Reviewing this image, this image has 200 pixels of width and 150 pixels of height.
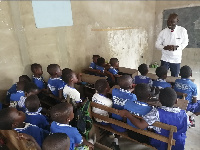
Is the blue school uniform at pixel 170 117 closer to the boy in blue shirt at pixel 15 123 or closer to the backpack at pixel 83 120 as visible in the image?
the backpack at pixel 83 120

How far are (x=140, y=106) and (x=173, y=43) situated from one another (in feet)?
8.13

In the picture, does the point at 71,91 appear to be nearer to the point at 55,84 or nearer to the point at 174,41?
the point at 55,84

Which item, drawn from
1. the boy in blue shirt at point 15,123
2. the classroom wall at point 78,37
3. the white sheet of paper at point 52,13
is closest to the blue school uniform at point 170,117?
the boy in blue shirt at point 15,123

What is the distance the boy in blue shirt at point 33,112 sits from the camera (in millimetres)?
1969

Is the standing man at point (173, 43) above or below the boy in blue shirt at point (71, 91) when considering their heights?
above

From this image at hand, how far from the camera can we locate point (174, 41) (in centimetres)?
382

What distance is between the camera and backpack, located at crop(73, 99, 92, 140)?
2117mm

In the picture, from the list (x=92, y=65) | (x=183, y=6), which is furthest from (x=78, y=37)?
(x=183, y=6)

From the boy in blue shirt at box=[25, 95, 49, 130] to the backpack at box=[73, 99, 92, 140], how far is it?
15.1 inches

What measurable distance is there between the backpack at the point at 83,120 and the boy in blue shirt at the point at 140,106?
511 mm

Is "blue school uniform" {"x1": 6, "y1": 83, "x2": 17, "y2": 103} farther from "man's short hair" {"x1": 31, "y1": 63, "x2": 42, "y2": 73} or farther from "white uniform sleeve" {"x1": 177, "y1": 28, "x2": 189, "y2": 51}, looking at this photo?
"white uniform sleeve" {"x1": 177, "y1": 28, "x2": 189, "y2": 51}

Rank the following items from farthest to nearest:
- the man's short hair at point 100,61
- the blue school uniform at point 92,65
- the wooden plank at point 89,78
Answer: the blue school uniform at point 92,65 → the man's short hair at point 100,61 → the wooden plank at point 89,78

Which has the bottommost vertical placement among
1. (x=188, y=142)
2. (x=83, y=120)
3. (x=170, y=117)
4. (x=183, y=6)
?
(x=188, y=142)

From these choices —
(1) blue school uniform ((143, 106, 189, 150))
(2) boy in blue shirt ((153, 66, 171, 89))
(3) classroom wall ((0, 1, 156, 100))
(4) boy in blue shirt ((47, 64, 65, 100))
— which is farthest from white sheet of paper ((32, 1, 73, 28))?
(1) blue school uniform ((143, 106, 189, 150))
